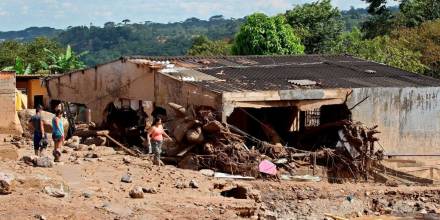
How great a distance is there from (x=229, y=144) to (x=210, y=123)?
2.15 ft

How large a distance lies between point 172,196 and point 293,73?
8498 mm

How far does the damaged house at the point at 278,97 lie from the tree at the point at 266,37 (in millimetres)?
9855

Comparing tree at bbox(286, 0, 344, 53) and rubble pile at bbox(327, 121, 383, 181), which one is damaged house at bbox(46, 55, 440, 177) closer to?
rubble pile at bbox(327, 121, 383, 181)

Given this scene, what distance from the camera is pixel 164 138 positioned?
60.6 ft

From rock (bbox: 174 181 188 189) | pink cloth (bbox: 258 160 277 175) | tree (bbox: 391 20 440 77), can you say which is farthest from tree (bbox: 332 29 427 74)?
rock (bbox: 174 181 188 189)

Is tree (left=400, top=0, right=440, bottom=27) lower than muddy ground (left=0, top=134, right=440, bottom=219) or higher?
higher

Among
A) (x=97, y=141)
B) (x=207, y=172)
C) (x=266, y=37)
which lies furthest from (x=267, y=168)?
(x=266, y=37)

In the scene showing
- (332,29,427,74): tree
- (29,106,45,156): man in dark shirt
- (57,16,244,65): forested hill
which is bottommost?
(29,106,45,156): man in dark shirt

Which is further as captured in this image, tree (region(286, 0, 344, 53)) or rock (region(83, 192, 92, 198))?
tree (region(286, 0, 344, 53))

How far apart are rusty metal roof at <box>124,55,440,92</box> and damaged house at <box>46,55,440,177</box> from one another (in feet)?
0.10

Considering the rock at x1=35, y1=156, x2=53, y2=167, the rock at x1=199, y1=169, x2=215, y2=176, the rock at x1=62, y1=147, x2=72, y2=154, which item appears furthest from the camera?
the rock at x1=62, y1=147, x2=72, y2=154

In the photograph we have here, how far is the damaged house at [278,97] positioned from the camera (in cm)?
1934

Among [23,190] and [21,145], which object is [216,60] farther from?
[23,190]

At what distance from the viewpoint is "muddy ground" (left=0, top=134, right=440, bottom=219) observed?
13.1m
